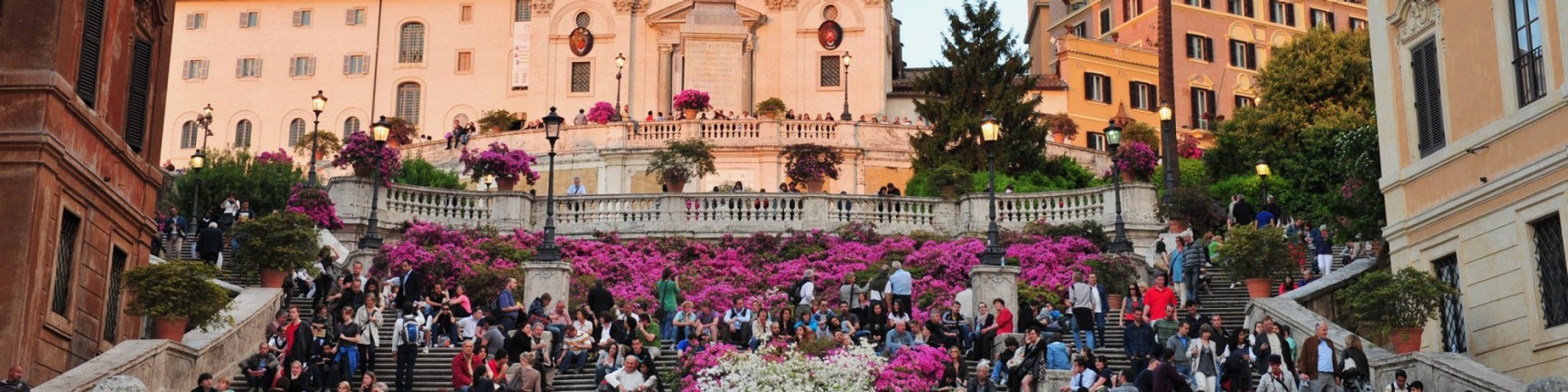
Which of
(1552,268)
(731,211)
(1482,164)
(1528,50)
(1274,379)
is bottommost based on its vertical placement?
(1274,379)

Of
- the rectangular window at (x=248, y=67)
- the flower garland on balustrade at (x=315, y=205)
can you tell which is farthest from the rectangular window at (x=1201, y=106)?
the flower garland on balustrade at (x=315, y=205)

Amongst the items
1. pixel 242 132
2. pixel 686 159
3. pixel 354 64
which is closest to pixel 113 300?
pixel 686 159

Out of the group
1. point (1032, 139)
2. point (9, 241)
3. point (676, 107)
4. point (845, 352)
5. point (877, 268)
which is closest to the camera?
point (9, 241)

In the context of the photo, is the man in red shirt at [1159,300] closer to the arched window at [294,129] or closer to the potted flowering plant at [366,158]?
the potted flowering plant at [366,158]

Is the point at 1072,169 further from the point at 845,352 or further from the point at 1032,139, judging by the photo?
the point at 845,352

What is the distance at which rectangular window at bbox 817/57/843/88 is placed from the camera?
73.6m

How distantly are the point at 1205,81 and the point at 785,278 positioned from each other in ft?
159

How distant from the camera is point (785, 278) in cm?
3516

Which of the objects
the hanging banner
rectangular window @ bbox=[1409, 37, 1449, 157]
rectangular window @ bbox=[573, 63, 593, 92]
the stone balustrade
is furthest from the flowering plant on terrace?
rectangular window @ bbox=[1409, 37, 1449, 157]

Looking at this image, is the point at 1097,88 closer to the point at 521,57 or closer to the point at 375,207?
the point at 521,57

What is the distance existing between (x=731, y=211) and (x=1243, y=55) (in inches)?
1883

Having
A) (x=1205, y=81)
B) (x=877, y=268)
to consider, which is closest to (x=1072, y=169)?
(x=877, y=268)

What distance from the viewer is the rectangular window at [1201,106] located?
78250 mm

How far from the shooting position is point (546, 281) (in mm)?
31172
